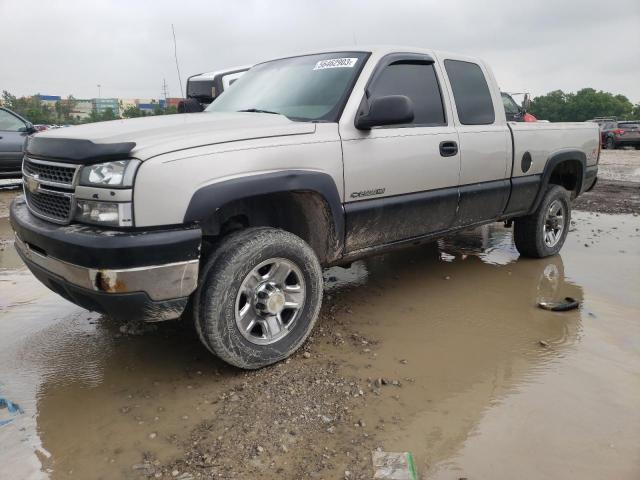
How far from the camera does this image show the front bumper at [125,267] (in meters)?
2.36

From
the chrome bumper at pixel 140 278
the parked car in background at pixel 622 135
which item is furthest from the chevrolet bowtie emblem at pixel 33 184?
the parked car in background at pixel 622 135

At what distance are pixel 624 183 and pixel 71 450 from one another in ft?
38.8

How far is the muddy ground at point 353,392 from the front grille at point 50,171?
113 cm

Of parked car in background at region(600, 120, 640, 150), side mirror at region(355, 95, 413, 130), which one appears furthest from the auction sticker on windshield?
parked car in background at region(600, 120, 640, 150)

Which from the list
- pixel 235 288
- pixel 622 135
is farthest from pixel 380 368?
pixel 622 135

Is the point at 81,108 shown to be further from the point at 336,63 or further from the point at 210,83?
the point at 336,63

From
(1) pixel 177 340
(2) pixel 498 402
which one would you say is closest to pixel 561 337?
(2) pixel 498 402

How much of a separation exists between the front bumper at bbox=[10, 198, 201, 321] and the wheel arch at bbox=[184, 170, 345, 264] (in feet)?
0.63

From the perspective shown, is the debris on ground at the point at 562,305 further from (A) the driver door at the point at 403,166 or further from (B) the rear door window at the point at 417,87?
(B) the rear door window at the point at 417,87

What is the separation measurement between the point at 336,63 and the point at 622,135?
2404 cm

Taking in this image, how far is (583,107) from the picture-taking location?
8288 centimetres

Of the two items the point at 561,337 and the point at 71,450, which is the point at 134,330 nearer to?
the point at 71,450

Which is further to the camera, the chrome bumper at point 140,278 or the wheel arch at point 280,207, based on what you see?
the wheel arch at point 280,207

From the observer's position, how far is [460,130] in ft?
13.0
